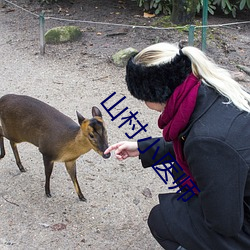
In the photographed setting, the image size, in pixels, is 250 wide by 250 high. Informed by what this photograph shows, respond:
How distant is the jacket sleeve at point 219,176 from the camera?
1.92m

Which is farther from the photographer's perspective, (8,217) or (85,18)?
(85,18)

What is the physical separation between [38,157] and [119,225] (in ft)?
3.51

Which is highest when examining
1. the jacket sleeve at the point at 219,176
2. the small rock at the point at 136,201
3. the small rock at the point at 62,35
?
the jacket sleeve at the point at 219,176

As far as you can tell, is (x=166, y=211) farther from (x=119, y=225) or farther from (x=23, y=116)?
(x=23, y=116)

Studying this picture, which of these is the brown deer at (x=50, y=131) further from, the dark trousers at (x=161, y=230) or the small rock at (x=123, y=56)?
the small rock at (x=123, y=56)

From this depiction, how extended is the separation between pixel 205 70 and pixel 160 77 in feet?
0.61

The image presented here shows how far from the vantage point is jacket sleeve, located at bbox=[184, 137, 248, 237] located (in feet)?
6.30

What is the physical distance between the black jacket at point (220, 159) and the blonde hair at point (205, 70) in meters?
0.03

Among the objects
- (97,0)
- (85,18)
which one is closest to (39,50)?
(85,18)

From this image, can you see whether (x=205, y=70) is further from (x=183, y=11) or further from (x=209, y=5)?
(x=209, y=5)

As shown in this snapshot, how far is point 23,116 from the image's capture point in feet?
11.3

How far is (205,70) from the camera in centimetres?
202

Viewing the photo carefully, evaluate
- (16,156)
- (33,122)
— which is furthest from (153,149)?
(16,156)

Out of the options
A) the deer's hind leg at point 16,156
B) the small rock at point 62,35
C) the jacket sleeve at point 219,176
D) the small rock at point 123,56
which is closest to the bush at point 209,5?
the small rock at point 62,35
